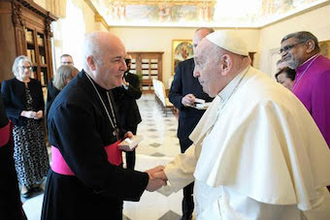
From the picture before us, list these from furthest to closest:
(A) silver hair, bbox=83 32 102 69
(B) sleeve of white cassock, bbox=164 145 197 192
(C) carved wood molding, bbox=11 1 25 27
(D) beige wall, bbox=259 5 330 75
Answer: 1. (D) beige wall, bbox=259 5 330 75
2. (C) carved wood molding, bbox=11 1 25 27
3. (B) sleeve of white cassock, bbox=164 145 197 192
4. (A) silver hair, bbox=83 32 102 69

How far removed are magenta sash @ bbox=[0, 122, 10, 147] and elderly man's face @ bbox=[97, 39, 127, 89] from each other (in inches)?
23.1

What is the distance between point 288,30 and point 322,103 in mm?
11806

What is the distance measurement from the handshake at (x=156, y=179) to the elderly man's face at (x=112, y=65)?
0.64 meters

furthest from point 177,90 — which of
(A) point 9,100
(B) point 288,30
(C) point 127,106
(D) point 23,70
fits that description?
(B) point 288,30

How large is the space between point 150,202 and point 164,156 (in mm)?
1816

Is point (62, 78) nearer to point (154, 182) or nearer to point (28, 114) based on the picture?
point (28, 114)

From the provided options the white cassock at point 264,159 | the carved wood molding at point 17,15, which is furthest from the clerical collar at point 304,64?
the carved wood molding at point 17,15

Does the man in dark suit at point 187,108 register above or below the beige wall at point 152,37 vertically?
below

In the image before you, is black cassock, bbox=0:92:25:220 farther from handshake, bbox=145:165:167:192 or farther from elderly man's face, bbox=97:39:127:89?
handshake, bbox=145:165:167:192

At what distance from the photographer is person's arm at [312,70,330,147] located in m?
1.90

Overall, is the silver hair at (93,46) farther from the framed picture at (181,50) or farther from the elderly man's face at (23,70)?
the framed picture at (181,50)

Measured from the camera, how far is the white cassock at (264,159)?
97 centimetres

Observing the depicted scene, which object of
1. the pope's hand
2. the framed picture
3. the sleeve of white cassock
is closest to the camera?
the pope's hand

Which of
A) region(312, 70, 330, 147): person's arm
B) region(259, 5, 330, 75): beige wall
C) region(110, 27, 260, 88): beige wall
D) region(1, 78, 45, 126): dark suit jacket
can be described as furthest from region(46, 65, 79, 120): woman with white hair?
region(110, 27, 260, 88): beige wall
